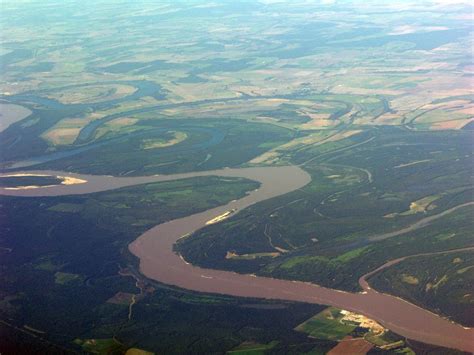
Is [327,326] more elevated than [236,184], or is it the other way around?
[327,326]

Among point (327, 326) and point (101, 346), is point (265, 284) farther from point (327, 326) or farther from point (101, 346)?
point (101, 346)

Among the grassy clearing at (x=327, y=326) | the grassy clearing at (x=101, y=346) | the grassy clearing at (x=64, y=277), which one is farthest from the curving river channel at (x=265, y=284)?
A: the grassy clearing at (x=101, y=346)

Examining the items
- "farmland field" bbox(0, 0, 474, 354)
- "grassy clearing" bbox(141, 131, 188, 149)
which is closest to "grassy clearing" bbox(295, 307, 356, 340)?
"farmland field" bbox(0, 0, 474, 354)

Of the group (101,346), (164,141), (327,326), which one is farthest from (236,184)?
(101,346)

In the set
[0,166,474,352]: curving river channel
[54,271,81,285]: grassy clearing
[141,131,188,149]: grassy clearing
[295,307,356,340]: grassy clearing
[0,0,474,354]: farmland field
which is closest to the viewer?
[295,307,356,340]: grassy clearing

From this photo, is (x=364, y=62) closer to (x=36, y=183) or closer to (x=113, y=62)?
(x=113, y=62)

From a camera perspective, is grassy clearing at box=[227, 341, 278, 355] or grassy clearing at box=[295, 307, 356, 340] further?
grassy clearing at box=[295, 307, 356, 340]

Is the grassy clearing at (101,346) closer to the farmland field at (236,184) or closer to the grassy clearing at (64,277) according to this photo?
the farmland field at (236,184)

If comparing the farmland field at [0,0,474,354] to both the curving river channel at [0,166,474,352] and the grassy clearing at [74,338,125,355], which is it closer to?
the grassy clearing at [74,338,125,355]

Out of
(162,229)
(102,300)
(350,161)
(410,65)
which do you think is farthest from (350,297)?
(410,65)
